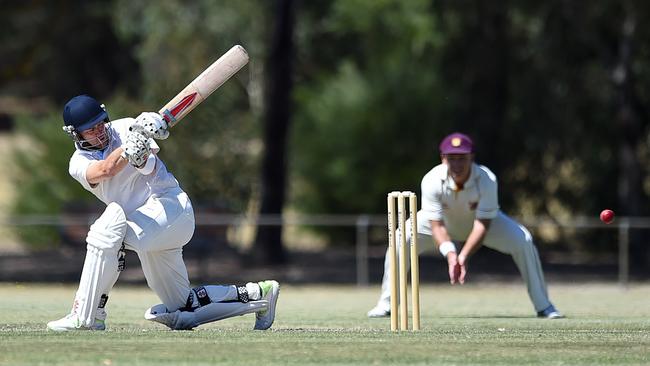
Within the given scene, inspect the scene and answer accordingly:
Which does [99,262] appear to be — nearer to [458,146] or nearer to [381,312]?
[381,312]

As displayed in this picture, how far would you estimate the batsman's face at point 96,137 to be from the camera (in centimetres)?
789

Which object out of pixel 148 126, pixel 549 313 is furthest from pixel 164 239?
pixel 549 313

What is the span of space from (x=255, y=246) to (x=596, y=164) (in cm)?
613

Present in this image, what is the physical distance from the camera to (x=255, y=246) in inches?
793

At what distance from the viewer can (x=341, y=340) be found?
7312 mm

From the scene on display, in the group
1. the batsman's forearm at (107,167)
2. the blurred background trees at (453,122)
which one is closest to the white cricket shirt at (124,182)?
the batsman's forearm at (107,167)

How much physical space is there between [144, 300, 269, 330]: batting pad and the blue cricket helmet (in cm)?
120

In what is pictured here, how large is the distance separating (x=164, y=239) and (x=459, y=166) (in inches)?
119

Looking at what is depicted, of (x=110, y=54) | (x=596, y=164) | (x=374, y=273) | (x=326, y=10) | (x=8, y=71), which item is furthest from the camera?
(x=110, y=54)

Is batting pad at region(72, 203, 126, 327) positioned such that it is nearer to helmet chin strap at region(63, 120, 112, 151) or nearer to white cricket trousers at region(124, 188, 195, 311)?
white cricket trousers at region(124, 188, 195, 311)

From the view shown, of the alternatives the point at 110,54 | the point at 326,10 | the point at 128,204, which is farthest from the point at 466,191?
the point at 110,54

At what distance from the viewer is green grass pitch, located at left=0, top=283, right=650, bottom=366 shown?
20.9 feet

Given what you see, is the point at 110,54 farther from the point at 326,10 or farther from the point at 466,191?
the point at 466,191

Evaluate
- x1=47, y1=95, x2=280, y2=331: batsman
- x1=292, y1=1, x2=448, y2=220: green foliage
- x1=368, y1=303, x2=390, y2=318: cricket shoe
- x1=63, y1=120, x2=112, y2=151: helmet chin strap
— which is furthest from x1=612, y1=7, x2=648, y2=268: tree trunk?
x1=63, y1=120, x2=112, y2=151: helmet chin strap
